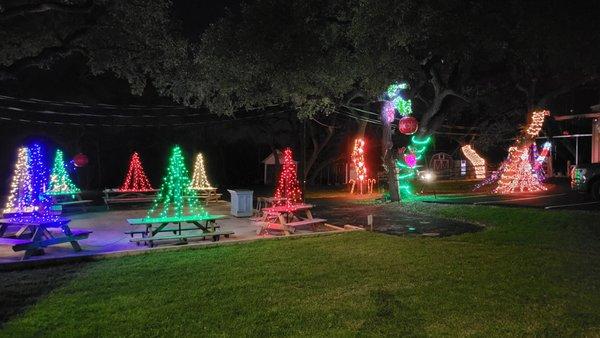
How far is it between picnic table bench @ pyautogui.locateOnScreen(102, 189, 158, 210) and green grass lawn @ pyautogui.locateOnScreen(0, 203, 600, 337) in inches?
393

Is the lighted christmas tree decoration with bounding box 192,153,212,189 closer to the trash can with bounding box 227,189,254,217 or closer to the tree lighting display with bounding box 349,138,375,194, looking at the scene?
the trash can with bounding box 227,189,254,217

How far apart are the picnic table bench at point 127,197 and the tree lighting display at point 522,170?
15393 mm

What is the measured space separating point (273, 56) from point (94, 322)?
6.93 meters

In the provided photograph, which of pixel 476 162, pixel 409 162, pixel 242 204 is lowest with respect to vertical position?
pixel 242 204

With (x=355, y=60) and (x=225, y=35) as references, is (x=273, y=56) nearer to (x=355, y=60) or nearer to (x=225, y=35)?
(x=225, y=35)

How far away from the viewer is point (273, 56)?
10.8 meters

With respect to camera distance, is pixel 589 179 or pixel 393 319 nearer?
pixel 393 319

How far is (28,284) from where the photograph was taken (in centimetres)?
724

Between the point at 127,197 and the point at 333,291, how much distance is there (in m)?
15.6

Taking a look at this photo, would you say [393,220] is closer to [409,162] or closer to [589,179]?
[409,162]

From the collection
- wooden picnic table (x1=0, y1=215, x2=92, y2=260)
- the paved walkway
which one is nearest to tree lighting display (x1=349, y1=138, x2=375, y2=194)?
the paved walkway

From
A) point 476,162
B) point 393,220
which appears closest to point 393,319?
point 393,220

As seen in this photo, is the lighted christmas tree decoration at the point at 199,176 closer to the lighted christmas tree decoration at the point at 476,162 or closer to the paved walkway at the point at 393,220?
the paved walkway at the point at 393,220

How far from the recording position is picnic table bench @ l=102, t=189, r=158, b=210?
1847 cm
